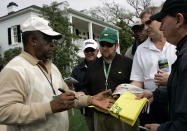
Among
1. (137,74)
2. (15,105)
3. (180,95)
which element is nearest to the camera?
(180,95)

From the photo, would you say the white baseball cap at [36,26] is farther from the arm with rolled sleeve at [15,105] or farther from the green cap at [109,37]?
the green cap at [109,37]

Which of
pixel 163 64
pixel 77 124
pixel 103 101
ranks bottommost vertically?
pixel 77 124

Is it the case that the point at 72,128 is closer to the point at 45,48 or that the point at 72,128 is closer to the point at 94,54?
the point at 94,54

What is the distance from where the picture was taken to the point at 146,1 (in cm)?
3856

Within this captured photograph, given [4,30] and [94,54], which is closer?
[94,54]

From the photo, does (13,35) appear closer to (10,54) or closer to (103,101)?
(10,54)

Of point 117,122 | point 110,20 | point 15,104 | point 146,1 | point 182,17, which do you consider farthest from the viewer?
point 110,20

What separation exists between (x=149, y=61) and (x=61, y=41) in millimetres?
12457

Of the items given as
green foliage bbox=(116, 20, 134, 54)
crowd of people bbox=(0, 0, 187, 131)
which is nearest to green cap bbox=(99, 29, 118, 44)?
crowd of people bbox=(0, 0, 187, 131)

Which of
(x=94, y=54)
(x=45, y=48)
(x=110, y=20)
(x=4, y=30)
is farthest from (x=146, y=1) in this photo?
(x=45, y=48)

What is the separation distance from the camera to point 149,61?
10.1 feet

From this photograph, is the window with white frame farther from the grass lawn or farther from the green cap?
the green cap

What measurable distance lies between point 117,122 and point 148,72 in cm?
97

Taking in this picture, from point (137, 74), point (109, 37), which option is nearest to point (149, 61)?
point (137, 74)
